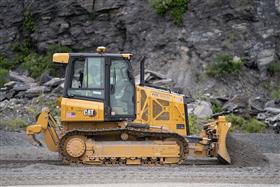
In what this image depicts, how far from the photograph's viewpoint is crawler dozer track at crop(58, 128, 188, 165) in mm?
12859

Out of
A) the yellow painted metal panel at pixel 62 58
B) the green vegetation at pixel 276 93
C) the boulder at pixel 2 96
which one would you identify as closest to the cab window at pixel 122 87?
the yellow painted metal panel at pixel 62 58

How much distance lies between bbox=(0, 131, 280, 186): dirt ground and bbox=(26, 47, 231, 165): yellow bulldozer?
522 millimetres

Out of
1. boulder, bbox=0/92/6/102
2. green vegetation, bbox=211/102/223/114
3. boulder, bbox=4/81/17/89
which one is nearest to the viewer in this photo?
green vegetation, bbox=211/102/223/114

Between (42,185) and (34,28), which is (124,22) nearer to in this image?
(34,28)

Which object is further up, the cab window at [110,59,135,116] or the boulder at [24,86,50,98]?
the boulder at [24,86,50,98]

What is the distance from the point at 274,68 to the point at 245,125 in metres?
6.27

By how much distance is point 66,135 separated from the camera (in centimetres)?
1292

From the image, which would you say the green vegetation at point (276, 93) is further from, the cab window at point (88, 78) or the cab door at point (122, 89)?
the cab window at point (88, 78)

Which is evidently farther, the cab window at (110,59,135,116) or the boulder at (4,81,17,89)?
the boulder at (4,81,17,89)

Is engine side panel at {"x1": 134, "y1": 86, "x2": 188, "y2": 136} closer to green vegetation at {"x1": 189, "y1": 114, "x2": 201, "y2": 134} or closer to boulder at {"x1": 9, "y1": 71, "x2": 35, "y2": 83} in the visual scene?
green vegetation at {"x1": 189, "y1": 114, "x2": 201, "y2": 134}

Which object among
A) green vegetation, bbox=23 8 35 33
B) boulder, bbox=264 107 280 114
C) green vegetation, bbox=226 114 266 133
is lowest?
green vegetation, bbox=226 114 266 133

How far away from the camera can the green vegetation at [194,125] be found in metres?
19.7

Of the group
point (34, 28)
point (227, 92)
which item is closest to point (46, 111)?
point (227, 92)

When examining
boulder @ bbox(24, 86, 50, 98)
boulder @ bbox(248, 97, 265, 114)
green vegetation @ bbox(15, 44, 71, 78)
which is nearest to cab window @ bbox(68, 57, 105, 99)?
boulder @ bbox(248, 97, 265, 114)
